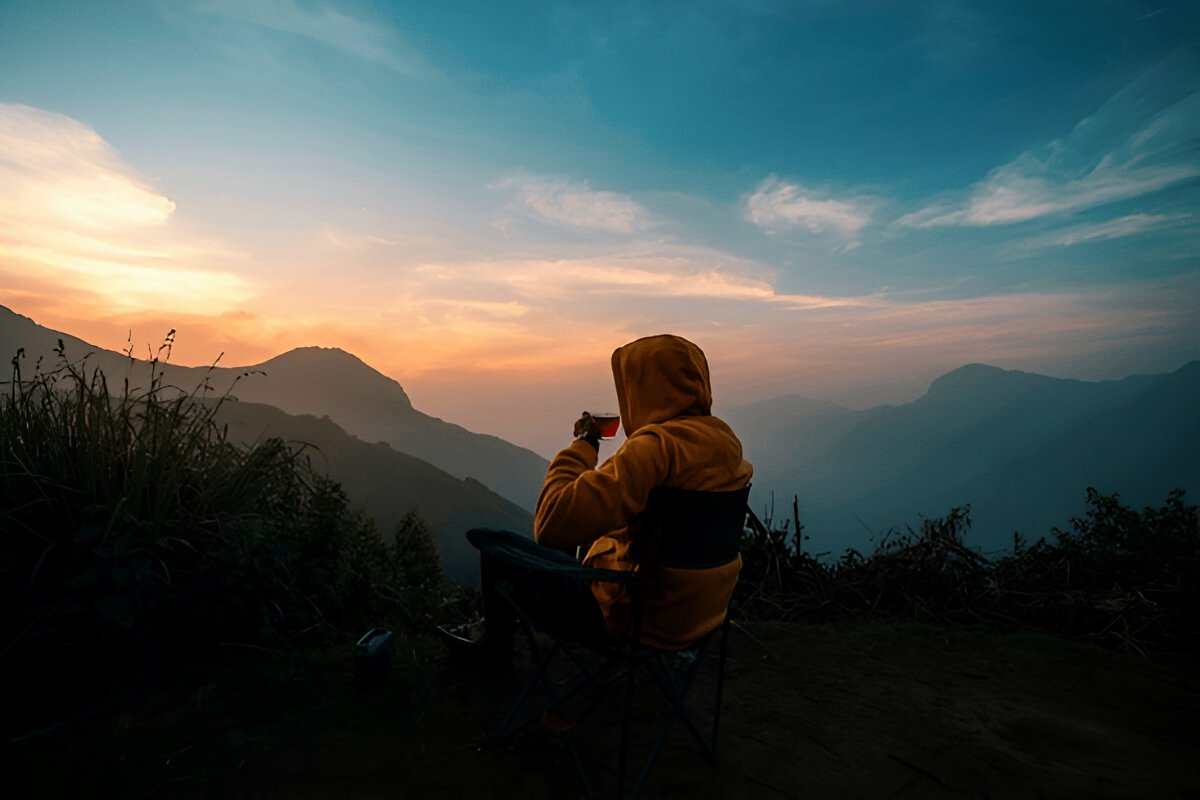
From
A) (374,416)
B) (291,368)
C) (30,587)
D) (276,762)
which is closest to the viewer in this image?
(276,762)

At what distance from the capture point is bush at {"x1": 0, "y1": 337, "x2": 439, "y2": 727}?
2.99 metres

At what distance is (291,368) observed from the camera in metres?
63.8

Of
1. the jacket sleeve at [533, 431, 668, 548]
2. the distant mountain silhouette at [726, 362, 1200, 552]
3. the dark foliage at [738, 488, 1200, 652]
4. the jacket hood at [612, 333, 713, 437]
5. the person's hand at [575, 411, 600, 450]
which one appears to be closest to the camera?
the jacket sleeve at [533, 431, 668, 548]

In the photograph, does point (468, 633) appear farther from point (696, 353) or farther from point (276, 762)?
point (696, 353)

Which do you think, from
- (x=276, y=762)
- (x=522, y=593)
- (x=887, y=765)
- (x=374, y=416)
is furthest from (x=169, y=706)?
(x=374, y=416)

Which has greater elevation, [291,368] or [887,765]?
[291,368]

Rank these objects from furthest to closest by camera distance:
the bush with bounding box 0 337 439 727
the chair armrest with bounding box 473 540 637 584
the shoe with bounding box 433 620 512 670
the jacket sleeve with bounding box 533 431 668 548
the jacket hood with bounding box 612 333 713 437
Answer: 1. the shoe with bounding box 433 620 512 670
2. the bush with bounding box 0 337 439 727
3. the jacket hood with bounding box 612 333 713 437
4. the chair armrest with bounding box 473 540 637 584
5. the jacket sleeve with bounding box 533 431 668 548

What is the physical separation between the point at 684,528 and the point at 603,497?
395mm

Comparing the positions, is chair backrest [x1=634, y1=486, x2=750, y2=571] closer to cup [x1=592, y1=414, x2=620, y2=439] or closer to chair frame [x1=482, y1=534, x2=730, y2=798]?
chair frame [x1=482, y1=534, x2=730, y2=798]

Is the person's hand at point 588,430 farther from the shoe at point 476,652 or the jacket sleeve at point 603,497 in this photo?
the shoe at point 476,652

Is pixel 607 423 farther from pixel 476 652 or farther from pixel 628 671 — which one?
pixel 476 652

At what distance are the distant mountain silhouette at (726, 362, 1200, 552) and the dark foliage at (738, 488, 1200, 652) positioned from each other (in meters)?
74.4

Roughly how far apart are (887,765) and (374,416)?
9364cm

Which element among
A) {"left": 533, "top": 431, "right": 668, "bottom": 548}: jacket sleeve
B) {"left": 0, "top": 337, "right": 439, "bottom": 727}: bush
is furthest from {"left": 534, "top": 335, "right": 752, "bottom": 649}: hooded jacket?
{"left": 0, "top": 337, "right": 439, "bottom": 727}: bush
